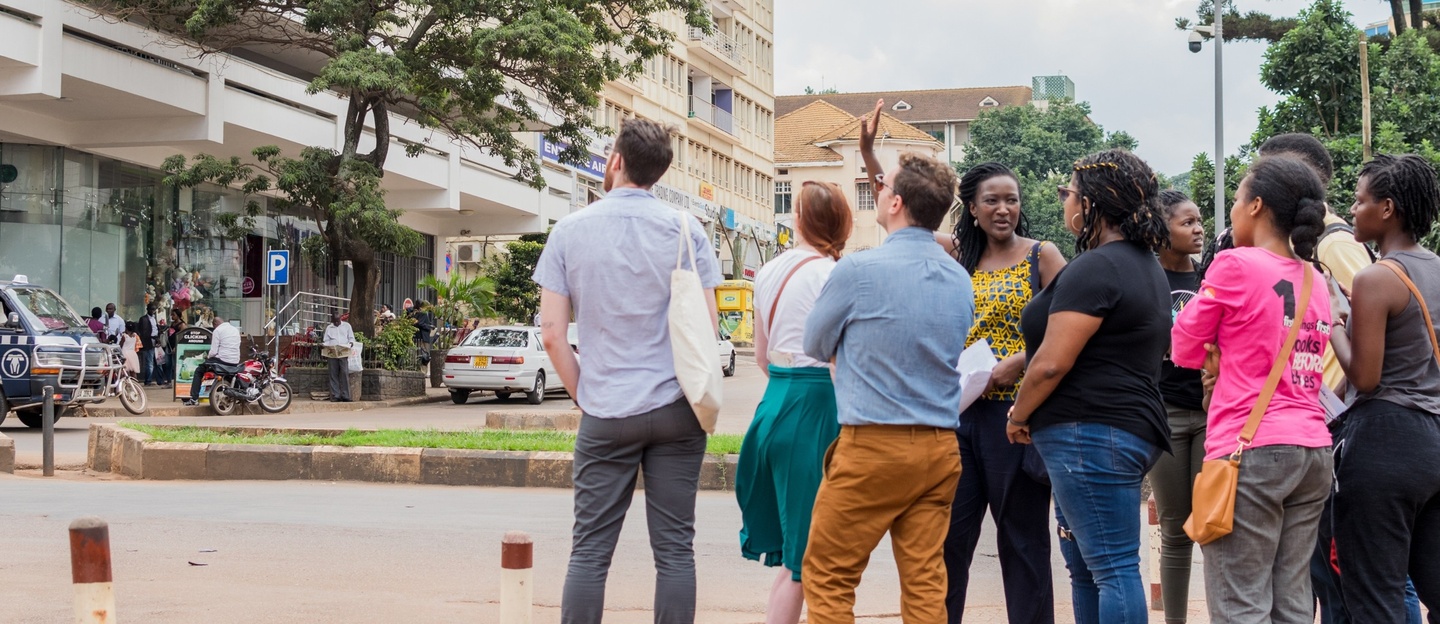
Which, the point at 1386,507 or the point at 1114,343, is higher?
the point at 1114,343

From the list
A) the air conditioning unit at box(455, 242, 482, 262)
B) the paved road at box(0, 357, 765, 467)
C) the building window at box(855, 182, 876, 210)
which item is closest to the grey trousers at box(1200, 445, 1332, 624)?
the paved road at box(0, 357, 765, 467)

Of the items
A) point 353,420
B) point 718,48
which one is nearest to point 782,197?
point 718,48

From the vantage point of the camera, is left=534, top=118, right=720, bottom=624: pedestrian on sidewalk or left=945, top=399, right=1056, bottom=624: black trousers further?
left=945, top=399, right=1056, bottom=624: black trousers

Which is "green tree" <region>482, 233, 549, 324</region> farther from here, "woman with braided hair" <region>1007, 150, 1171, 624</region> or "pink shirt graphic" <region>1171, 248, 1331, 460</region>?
"pink shirt graphic" <region>1171, 248, 1331, 460</region>

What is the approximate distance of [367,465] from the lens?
1245 cm

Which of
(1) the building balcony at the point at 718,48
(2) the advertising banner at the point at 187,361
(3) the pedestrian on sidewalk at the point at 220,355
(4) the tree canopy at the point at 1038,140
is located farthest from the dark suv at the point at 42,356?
(4) the tree canopy at the point at 1038,140

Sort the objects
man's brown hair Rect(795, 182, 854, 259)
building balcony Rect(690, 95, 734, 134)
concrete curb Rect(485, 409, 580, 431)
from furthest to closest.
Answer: building balcony Rect(690, 95, 734, 134) < concrete curb Rect(485, 409, 580, 431) < man's brown hair Rect(795, 182, 854, 259)

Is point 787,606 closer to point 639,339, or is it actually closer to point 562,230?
A: point 639,339

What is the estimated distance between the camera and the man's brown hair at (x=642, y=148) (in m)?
4.71

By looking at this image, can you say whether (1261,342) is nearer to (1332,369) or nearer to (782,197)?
(1332,369)

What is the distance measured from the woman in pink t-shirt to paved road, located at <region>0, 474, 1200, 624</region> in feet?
7.51

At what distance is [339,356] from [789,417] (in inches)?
882

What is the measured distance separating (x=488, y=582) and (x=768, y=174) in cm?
6512

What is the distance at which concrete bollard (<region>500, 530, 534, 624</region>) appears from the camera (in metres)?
4.38
